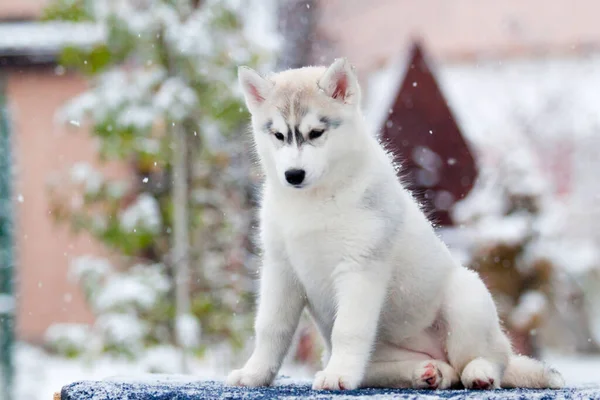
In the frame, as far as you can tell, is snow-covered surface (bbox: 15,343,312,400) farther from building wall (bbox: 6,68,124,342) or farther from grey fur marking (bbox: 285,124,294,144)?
grey fur marking (bbox: 285,124,294,144)

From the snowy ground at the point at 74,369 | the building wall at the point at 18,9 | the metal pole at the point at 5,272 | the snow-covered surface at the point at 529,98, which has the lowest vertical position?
the snowy ground at the point at 74,369

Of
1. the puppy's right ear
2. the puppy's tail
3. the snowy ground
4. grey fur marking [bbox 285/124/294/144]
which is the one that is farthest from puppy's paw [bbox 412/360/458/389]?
the snowy ground

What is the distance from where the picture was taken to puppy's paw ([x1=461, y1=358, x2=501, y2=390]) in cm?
204

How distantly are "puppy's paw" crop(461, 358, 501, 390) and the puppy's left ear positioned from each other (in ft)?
2.31

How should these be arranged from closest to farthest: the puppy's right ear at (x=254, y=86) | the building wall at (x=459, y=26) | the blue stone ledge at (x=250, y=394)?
the blue stone ledge at (x=250, y=394) → the puppy's right ear at (x=254, y=86) → the building wall at (x=459, y=26)

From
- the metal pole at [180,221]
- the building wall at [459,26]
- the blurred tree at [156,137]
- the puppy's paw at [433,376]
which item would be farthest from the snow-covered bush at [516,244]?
the puppy's paw at [433,376]

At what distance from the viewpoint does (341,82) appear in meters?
2.14

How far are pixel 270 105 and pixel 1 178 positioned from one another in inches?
181

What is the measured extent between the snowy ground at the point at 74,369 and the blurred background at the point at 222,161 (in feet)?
0.09

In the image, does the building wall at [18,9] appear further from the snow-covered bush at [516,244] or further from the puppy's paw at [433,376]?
the puppy's paw at [433,376]

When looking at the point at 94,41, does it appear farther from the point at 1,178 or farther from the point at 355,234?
the point at 355,234

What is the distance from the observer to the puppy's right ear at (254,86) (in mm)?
2156

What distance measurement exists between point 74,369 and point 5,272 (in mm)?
1867

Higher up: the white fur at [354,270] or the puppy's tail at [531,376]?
the white fur at [354,270]
